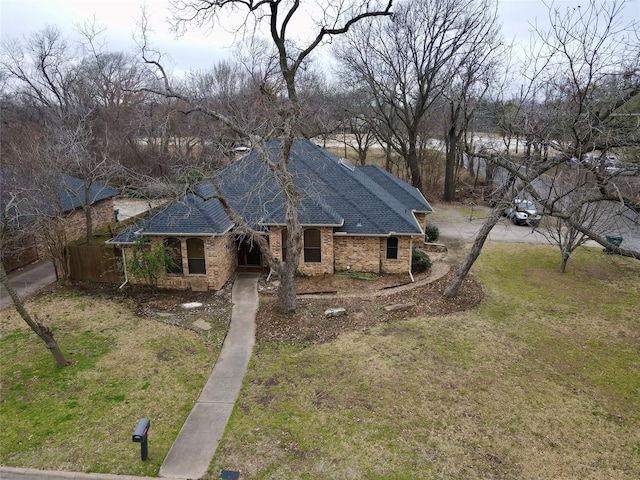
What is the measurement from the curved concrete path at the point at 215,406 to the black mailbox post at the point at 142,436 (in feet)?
1.29

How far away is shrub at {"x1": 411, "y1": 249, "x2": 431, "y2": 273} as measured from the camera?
17.1 metres

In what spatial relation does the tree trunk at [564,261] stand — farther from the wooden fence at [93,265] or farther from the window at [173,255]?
the wooden fence at [93,265]

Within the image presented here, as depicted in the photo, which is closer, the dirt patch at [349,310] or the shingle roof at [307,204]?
the dirt patch at [349,310]

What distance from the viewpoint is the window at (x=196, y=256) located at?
1543cm

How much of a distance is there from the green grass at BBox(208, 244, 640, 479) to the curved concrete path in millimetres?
246

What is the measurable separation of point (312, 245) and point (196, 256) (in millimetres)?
4361

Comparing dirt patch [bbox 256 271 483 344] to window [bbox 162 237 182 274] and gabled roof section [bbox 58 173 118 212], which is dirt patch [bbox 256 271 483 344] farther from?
gabled roof section [bbox 58 173 118 212]

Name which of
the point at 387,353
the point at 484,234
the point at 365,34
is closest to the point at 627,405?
the point at 387,353

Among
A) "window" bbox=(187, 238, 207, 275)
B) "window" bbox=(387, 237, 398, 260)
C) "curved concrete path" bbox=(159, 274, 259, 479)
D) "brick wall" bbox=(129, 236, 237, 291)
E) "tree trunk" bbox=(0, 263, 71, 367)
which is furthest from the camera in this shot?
→ "window" bbox=(387, 237, 398, 260)

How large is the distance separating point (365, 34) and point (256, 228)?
59.3 feet

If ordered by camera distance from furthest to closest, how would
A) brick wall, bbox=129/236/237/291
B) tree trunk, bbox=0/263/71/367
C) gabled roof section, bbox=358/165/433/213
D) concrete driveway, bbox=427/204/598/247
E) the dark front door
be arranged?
concrete driveway, bbox=427/204/598/247 → gabled roof section, bbox=358/165/433/213 → the dark front door → brick wall, bbox=129/236/237/291 → tree trunk, bbox=0/263/71/367

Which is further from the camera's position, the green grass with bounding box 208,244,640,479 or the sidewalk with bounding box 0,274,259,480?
the green grass with bounding box 208,244,640,479

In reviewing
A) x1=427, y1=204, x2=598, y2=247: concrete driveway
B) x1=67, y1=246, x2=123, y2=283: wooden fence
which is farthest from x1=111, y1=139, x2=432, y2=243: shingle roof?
x1=427, y1=204, x2=598, y2=247: concrete driveway

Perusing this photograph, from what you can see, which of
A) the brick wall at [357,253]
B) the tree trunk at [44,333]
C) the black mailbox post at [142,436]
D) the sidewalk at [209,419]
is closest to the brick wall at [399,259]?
the brick wall at [357,253]
